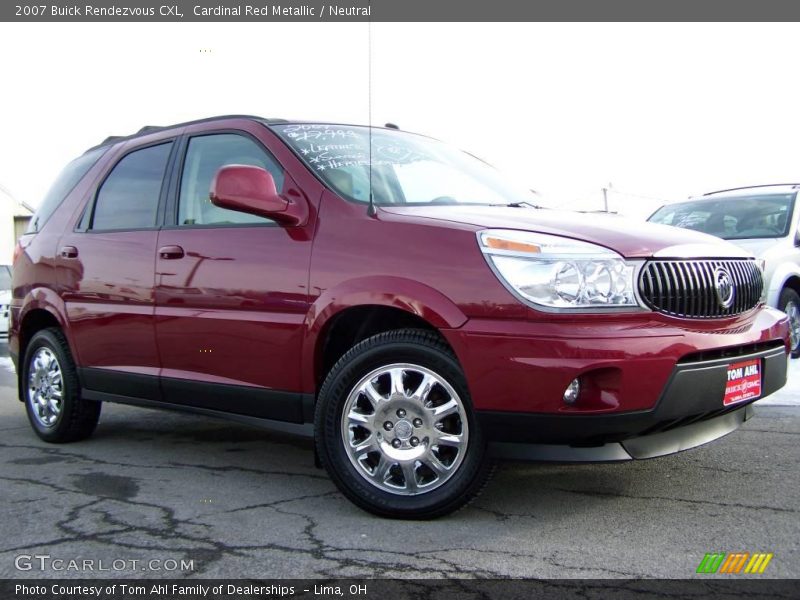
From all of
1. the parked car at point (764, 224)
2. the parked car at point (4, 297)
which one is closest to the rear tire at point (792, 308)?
the parked car at point (764, 224)

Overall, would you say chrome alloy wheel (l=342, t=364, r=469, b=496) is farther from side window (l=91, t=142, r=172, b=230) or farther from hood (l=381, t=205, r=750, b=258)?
side window (l=91, t=142, r=172, b=230)

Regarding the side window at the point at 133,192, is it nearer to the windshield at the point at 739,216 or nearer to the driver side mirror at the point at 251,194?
the driver side mirror at the point at 251,194

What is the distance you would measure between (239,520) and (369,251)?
127 centimetres

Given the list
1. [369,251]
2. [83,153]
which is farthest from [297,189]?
[83,153]

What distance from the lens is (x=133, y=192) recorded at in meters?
5.23

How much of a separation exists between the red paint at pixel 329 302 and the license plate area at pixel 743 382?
13cm

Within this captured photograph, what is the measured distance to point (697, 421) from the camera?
12.3ft

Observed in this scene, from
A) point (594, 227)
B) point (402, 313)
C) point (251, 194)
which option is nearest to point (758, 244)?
point (594, 227)

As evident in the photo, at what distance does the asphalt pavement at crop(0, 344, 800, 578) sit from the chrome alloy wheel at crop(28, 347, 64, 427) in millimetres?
390

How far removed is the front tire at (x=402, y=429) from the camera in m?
3.59

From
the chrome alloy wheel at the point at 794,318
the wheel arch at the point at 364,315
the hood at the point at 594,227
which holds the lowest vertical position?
the chrome alloy wheel at the point at 794,318

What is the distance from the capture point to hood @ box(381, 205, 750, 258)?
3549 mm

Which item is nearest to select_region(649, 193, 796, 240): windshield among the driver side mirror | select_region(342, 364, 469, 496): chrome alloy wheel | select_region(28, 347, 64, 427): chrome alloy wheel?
the driver side mirror

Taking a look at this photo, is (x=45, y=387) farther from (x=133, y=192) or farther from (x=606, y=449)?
(x=606, y=449)
